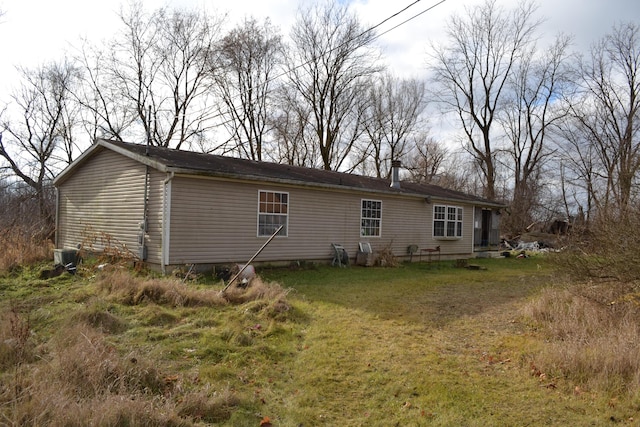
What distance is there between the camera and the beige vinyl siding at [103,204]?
37.3 ft

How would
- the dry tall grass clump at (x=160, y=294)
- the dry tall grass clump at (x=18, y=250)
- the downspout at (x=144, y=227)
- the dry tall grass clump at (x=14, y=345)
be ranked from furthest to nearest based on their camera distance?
the dry tall grass clump at (x=18, y=250) → the downspout at (x=144, y=227) → the dry tall grass clump at (x=160, y=294) → the dry tall grass clump at (x=14, y=345)

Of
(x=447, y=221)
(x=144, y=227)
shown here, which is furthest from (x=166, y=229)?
(x=447, y=221)

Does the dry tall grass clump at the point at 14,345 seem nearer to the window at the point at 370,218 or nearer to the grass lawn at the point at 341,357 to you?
the grass lawn at the point at 341,357

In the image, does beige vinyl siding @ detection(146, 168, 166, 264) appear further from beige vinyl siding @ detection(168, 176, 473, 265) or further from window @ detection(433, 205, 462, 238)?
window @ detection(433, 205, 462, 238)

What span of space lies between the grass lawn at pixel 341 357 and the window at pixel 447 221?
367 inches

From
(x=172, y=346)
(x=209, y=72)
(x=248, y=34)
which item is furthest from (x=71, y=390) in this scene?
(x=248, y=34)

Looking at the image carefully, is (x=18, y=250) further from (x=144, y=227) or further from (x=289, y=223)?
(x=289, y=223)

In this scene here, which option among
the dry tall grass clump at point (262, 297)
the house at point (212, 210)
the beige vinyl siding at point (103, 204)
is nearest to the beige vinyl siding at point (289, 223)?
the house at point (212, 210)

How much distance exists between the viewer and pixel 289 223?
12578mm

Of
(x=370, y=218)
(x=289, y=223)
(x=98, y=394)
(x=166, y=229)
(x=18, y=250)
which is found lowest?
(x=98, y=394)

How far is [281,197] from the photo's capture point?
1248cm

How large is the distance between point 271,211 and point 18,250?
720 centimetres

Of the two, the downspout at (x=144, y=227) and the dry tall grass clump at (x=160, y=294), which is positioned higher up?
the downspout at (x=144, y=227)

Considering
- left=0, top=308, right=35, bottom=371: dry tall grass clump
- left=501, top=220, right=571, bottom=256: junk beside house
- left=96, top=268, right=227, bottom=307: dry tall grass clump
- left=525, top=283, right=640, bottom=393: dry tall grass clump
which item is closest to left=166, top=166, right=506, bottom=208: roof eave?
left=96, top=268, right=227, bottom=307: dry tall grass clump
